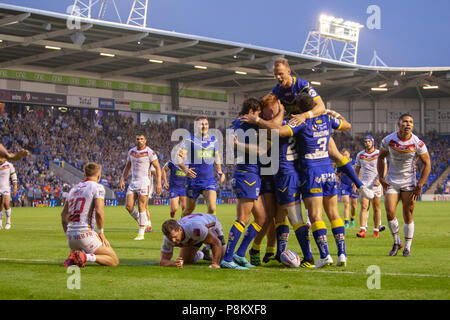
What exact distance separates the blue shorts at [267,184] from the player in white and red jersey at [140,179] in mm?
6431

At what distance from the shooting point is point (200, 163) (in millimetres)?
13797

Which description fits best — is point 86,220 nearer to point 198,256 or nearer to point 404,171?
point 198,256

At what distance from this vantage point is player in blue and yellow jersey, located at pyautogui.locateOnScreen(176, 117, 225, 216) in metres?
13.4

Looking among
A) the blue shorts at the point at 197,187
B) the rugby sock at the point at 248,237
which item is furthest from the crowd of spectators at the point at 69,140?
the rugby sock at the point at 248,237

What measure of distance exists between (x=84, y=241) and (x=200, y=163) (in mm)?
5367

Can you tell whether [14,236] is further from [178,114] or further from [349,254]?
[178,114]

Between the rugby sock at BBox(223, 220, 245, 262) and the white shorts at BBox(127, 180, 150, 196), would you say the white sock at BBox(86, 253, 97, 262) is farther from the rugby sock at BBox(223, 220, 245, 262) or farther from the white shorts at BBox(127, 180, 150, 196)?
the white shorts at BBox(127, 180, 150, 196)

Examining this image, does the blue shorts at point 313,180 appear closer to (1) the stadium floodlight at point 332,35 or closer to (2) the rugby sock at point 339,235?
(2) the rugby sock at point 339,235

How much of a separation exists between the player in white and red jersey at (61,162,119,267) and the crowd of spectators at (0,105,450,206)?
32.9m

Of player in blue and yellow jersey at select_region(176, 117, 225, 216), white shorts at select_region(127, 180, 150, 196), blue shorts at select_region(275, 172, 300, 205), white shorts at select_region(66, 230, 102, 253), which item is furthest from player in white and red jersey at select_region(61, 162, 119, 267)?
white shorts at select_region(127, 180, 150, 196)

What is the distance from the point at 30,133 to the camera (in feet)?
→ 143

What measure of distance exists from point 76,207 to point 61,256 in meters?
2.26

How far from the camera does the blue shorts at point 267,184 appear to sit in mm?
9047
